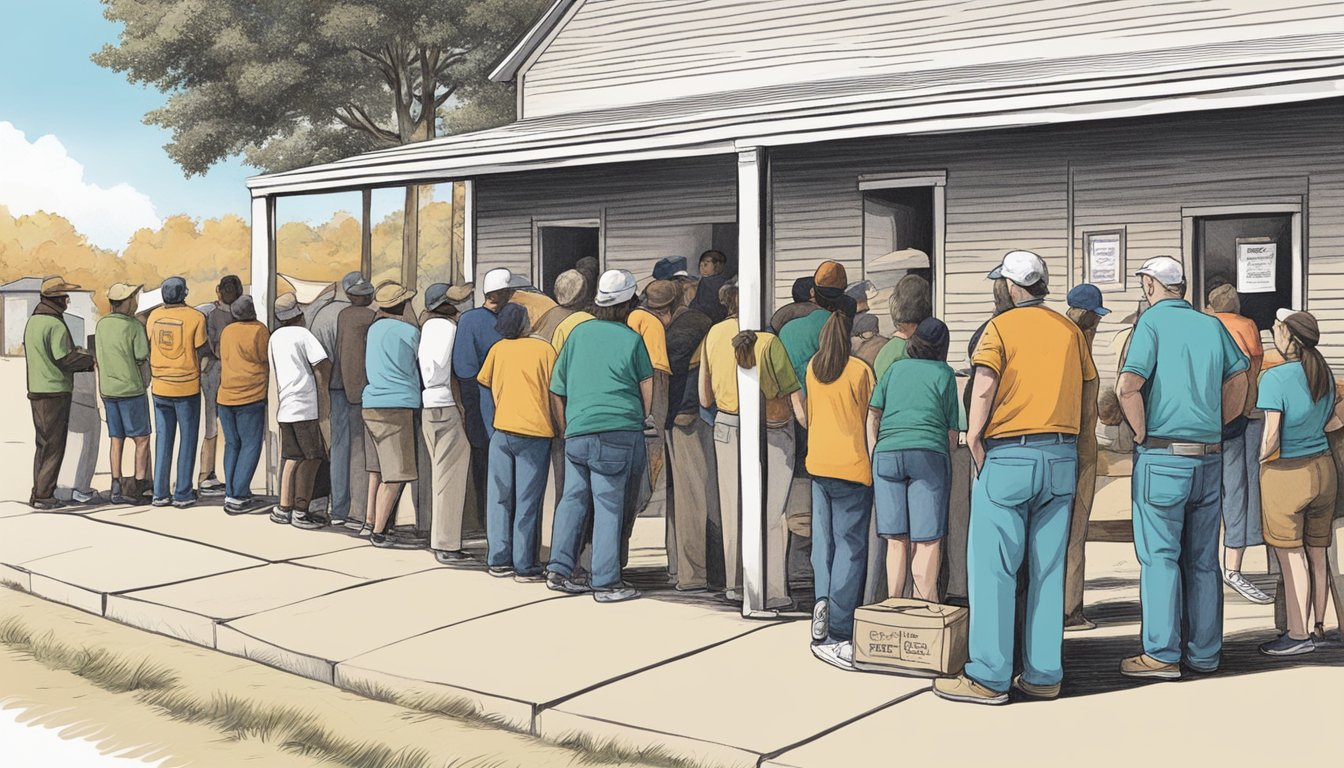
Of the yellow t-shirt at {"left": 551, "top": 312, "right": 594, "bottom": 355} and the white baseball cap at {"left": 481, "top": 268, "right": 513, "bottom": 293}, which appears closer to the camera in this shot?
the yellow t-shirt at {"left": 551, "top": 312, "right": 594, "bottom": 355}

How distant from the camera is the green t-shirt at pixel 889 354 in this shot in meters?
7.06

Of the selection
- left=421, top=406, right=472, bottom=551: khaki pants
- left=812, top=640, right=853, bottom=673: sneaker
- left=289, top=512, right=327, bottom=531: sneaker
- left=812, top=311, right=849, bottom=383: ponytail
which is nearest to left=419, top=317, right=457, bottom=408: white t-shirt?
left=421, top=406, right=472, bottom=551: khaki pants

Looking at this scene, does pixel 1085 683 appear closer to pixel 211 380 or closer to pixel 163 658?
pixel 163 658

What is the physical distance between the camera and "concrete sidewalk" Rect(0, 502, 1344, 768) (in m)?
5.49

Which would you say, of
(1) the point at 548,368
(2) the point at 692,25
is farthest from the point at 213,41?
(1) the point at 548,368

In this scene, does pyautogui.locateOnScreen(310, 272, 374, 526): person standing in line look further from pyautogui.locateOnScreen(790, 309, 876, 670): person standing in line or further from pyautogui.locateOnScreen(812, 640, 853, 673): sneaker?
pyautogui.locateOnScreen(812, 640, 853, 673): sneaker

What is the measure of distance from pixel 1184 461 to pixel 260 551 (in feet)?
21.3

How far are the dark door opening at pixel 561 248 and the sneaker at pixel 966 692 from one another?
957 centimetres

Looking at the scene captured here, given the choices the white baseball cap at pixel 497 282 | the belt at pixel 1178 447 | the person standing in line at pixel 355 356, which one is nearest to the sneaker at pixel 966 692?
the belt at pixel 1178 447

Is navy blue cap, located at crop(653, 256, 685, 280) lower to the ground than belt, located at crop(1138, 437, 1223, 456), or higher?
higher

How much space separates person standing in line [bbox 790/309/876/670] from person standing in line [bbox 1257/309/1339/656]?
6.78 feet

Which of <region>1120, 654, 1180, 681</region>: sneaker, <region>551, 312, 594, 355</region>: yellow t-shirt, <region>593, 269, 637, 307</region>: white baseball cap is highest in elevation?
<region>593, 269, 637, 307</region>: white baseball cap

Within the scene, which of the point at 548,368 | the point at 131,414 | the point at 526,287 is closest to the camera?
the point at 548,368

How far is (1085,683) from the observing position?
246 inches
